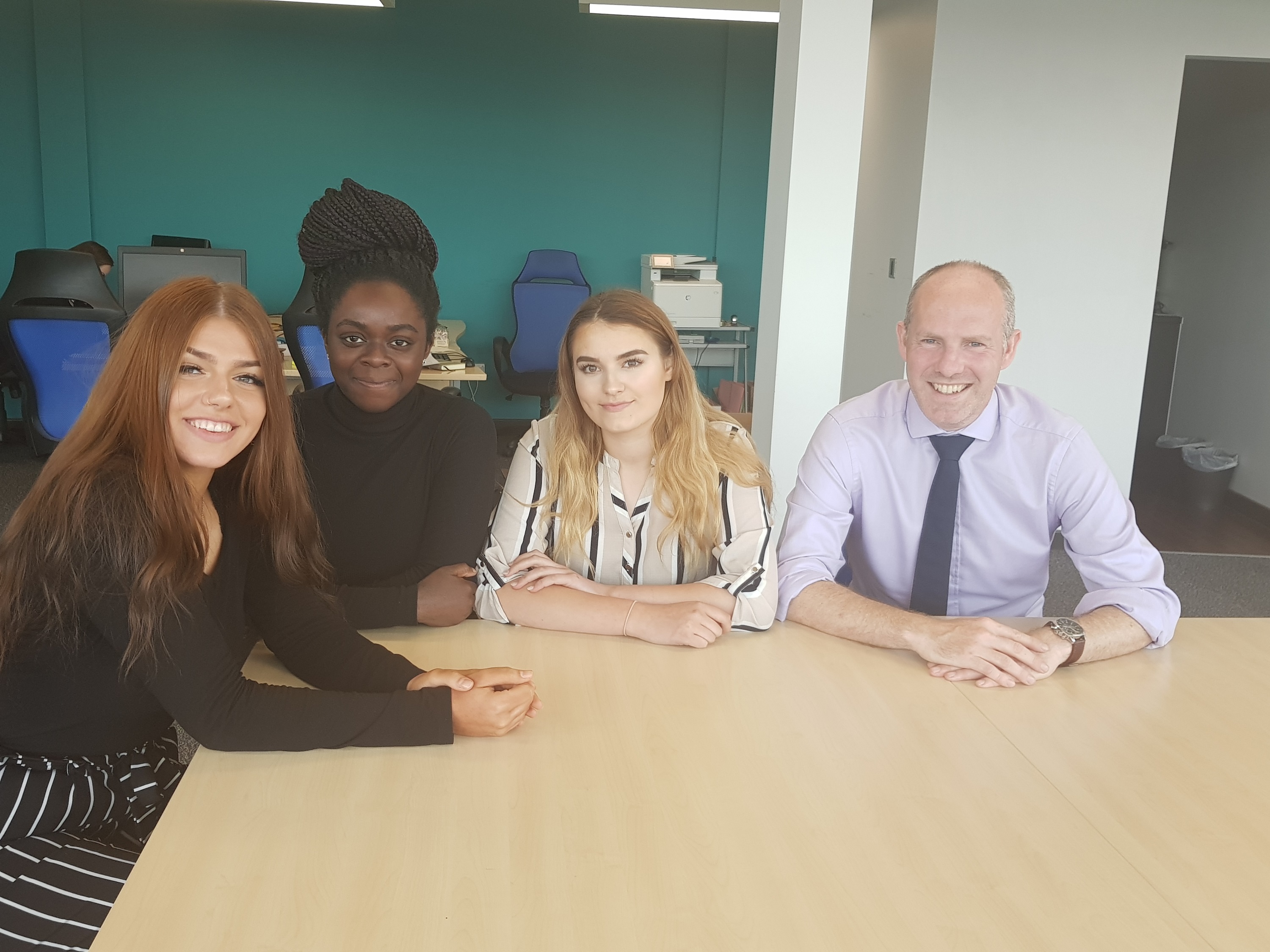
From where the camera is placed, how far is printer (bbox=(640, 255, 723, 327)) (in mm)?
6977

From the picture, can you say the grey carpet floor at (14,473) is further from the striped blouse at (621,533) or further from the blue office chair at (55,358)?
the striped blouse at (621,533)

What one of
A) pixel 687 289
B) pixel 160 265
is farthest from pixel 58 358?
pixel 687 289

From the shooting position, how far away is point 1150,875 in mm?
1140

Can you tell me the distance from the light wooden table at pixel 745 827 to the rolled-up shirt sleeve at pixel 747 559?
6.9 inches

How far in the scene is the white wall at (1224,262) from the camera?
593 centimetres

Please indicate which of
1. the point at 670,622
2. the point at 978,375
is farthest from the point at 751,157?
the point at 670,622

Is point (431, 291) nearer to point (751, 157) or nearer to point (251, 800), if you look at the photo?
point (251, 800)

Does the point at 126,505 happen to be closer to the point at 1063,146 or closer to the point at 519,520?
the point at 519,520

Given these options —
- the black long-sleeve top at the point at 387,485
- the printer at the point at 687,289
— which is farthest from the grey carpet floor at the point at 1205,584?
the printer at the point at 687,289

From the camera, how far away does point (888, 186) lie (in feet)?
16.3

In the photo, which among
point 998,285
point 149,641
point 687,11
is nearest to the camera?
point 149,641

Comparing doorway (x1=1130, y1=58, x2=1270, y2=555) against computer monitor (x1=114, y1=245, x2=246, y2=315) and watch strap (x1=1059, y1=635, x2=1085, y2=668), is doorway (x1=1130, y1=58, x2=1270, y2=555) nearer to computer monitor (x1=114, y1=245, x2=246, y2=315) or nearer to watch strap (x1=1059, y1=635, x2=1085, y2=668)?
watch strap (x1=1059, y1=635, x2=1085, y2=668)

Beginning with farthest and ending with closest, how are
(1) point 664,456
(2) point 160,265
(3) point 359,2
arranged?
(3) point 359,2 → (2) point 160,265 → (1) point 664,456

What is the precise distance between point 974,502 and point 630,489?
2.43 ft
